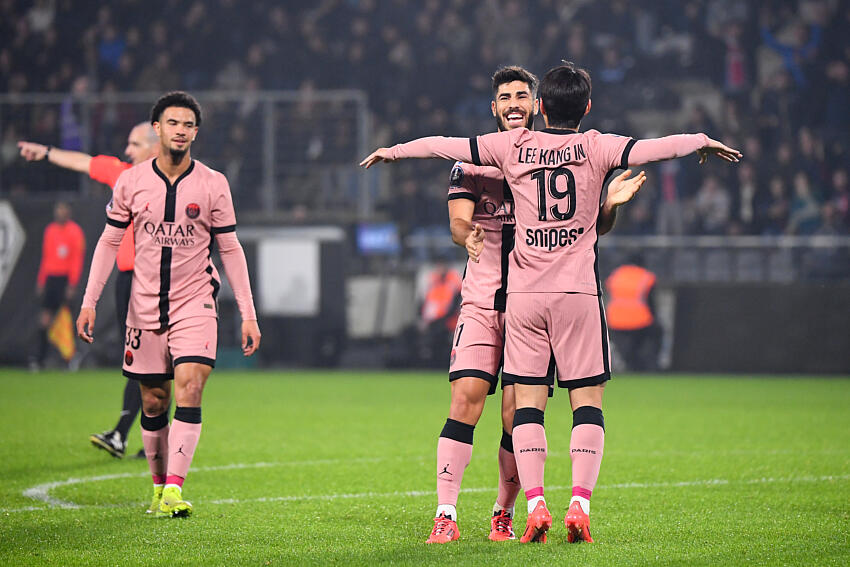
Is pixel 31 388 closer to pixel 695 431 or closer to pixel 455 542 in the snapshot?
pixel 695 431

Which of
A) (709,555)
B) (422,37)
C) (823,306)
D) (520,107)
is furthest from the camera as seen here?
(422,37)

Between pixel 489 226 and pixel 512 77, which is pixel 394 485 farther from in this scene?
pixel 512 77

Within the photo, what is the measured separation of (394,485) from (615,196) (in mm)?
2635

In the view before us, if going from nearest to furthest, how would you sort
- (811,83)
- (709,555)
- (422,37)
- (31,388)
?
(709,555) → (31,388) → (811,83) → (422,37)

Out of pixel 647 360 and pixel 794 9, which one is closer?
pixel 647 360

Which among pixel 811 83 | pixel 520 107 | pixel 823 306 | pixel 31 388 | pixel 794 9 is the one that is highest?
pixel 794 9

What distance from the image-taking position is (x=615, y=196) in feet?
16.0

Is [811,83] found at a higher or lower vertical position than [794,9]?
lower

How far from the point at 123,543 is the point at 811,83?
16.7 m

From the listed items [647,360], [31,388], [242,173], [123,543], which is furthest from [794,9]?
[123,543]

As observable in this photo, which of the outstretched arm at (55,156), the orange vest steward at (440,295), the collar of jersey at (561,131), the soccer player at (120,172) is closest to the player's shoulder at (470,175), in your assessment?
the collar of jersey at (561,131)

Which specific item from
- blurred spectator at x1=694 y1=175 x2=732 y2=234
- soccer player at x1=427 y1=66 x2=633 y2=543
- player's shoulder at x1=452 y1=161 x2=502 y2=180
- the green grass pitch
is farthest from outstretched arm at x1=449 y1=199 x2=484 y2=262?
blurred spectator at x1=694 y1=175 x2=732 y2=234

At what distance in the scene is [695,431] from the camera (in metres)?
9.61

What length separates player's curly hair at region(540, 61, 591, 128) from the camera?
4.83 m
